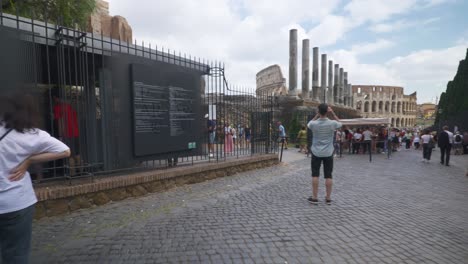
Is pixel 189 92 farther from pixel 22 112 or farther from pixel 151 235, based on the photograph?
pixel 22 112

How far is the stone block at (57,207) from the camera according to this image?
4211mm

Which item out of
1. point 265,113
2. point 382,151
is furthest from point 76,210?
point 382,151

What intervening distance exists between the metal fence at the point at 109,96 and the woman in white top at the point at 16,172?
2310 millimetres

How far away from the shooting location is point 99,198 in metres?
4.87

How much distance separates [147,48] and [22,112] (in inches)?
177

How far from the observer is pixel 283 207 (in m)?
4.79

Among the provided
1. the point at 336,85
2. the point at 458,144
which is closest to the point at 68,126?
the point at 458,144

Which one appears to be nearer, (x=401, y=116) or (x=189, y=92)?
(x=189, y=92)

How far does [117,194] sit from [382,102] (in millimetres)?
88239

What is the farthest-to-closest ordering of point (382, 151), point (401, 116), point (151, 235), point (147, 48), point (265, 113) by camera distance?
point (401, 116), point (382, 151), point (265, 113), point (147, 48), point (151, 235)

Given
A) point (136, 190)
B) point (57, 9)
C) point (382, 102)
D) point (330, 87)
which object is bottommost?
point (136, 190)

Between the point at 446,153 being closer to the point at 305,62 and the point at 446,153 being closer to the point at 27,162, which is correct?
the point at 27,162

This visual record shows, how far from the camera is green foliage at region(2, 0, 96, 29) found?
8227 mm

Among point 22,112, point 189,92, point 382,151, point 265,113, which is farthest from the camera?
point 382,151
